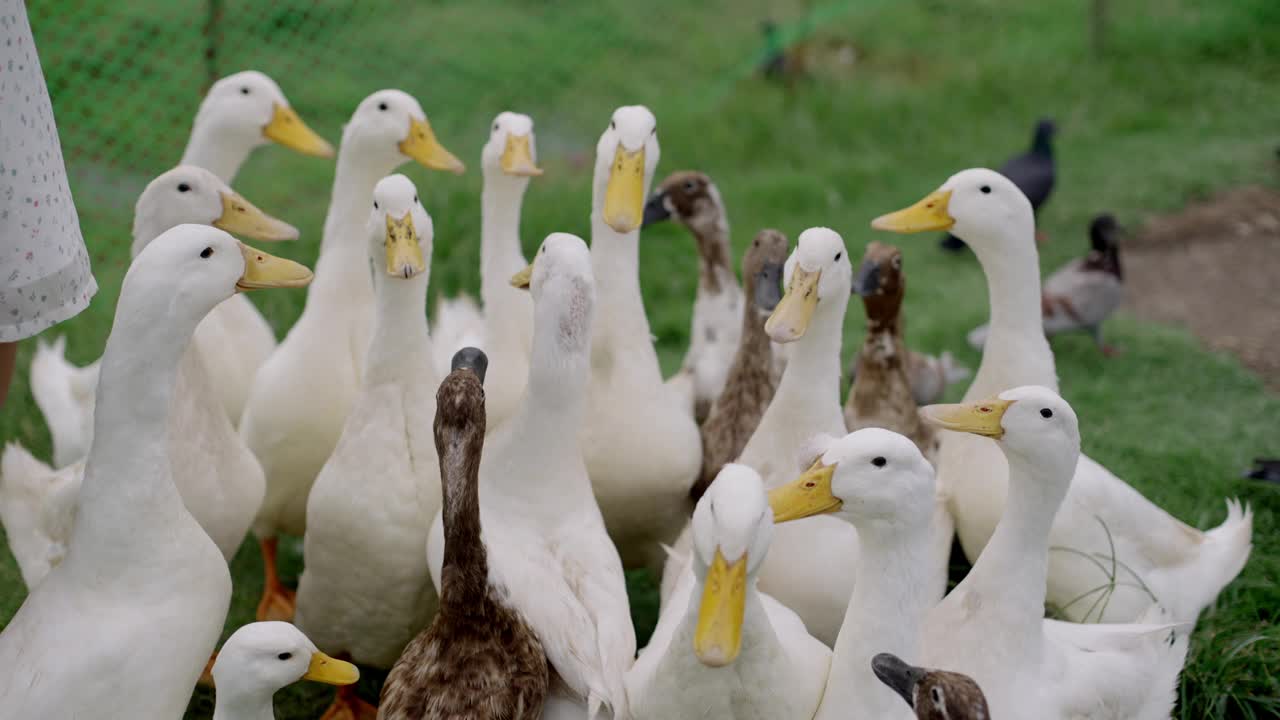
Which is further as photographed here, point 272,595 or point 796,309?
point 272,595

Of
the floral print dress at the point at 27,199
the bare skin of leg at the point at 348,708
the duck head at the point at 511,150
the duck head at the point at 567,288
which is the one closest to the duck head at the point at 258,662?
the bare skin of leg at the point at 348,708

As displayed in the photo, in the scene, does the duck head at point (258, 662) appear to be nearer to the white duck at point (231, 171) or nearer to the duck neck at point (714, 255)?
the white duck at point (231, 171)

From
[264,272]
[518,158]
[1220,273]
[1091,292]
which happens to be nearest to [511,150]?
[518,158]

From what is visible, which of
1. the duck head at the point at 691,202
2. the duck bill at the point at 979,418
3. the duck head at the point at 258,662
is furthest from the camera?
the duck head at the point at 691,202

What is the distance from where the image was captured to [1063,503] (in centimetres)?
357

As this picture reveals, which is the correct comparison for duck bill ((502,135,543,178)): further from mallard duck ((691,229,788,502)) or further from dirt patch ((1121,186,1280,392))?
dirt patch ((1121,186,1280,392))

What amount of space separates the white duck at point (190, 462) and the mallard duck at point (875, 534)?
4.94 ft

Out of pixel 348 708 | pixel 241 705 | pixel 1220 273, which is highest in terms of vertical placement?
pixel 1220 273

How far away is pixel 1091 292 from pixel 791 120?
268 centimetres

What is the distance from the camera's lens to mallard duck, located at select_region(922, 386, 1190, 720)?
119 inches

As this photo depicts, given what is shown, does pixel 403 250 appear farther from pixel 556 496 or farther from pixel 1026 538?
pixel 1026 538

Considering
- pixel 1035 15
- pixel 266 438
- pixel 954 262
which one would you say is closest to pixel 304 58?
pixel 954 262

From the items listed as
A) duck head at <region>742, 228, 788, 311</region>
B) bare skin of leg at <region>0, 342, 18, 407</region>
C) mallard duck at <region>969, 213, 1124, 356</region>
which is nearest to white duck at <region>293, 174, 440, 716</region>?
bare skin of leg at <region>0, 342, 18, 407</region>

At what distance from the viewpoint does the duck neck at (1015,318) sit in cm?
369
